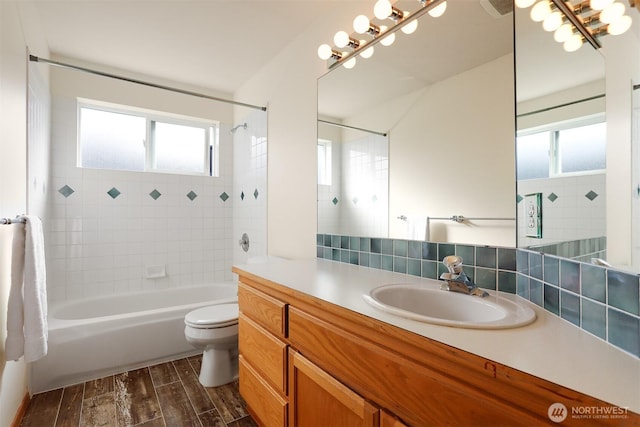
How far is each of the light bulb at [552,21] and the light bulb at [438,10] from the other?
447 mm

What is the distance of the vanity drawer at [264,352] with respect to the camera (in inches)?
48.0

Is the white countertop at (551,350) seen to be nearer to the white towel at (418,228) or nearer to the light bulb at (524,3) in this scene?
the white towel at (418,228)

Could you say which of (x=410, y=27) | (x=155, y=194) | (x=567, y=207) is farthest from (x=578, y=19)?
(x=155, y=194)

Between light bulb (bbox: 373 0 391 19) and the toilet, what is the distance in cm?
194

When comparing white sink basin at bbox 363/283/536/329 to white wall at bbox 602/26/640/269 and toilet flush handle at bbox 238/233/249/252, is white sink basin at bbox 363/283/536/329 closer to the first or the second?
white wall at bbox 602/26/640/269

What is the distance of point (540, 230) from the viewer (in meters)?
0.97

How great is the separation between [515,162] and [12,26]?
239cm

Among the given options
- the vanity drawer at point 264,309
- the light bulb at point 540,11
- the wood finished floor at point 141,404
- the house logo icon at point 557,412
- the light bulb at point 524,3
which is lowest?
the wood finished floor at point 141,404

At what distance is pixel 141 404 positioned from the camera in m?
1.72

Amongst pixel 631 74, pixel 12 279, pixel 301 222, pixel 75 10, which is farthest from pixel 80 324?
pixel 631 74

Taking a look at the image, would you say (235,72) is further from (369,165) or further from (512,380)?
(512,380)

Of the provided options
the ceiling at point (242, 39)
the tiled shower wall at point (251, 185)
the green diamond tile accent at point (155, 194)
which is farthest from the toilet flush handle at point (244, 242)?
the ceiling at point (242, 39)

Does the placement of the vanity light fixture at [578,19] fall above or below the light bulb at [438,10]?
below

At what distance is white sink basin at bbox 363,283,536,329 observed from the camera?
0.77 m
